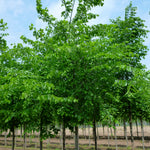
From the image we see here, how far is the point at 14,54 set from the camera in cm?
1216

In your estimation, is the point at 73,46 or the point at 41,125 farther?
the point at 41,125

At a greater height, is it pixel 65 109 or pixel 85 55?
pixel 85 55

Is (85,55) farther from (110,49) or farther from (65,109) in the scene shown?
(65,109)

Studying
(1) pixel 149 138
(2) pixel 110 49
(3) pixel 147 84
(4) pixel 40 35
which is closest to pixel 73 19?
(4) pixel 40 35

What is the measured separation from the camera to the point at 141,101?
1292 centimetres

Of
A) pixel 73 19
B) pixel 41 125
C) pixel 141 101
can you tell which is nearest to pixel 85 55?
pixel 73 19

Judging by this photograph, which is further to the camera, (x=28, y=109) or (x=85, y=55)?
(x=28, y=109)

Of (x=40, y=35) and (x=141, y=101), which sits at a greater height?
(x=40, y=35)

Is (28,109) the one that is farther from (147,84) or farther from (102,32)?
(147,84)

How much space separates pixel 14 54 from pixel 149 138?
87.4ft

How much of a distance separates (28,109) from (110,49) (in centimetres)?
456

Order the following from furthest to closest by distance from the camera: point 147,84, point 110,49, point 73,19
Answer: point 73,19 → point 110,49 → point 147,84

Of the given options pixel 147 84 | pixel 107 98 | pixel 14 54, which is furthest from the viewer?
pixel 14 54

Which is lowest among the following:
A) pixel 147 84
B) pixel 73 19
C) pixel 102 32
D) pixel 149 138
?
pixel 149 138
